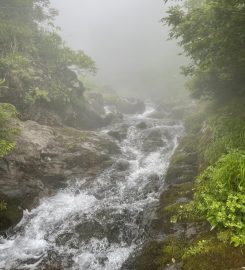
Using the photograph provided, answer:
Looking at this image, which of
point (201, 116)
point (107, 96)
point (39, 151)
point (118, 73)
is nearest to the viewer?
point (39, 151)

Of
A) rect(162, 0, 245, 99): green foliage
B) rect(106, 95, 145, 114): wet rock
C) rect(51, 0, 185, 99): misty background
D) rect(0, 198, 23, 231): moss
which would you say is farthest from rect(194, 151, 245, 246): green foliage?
rect(106, 95, 145, 114): wet rock

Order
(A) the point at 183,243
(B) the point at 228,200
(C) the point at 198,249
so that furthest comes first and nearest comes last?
1. (A) the point at 183,243
2. (B) the point at 228,200
3. (C) the point at 198,249

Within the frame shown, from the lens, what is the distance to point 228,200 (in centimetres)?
665

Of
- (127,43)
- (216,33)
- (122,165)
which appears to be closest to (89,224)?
(122,165)

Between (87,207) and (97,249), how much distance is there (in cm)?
275

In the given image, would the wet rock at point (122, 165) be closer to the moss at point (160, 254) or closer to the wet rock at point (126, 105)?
the moss at point (160, 254)

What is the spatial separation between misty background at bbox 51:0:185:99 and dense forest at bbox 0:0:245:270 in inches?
248

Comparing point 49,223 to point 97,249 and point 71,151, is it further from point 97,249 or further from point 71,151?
point 71,151

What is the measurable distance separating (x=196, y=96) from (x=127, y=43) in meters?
66.5

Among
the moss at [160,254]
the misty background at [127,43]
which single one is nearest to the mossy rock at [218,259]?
the moss at [160,254]

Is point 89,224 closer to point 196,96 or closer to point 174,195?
point 174,195

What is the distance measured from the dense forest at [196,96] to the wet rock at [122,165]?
8.79ft

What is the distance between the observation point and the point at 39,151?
530 inches

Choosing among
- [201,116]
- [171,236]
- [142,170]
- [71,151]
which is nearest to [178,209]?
[171,236]
